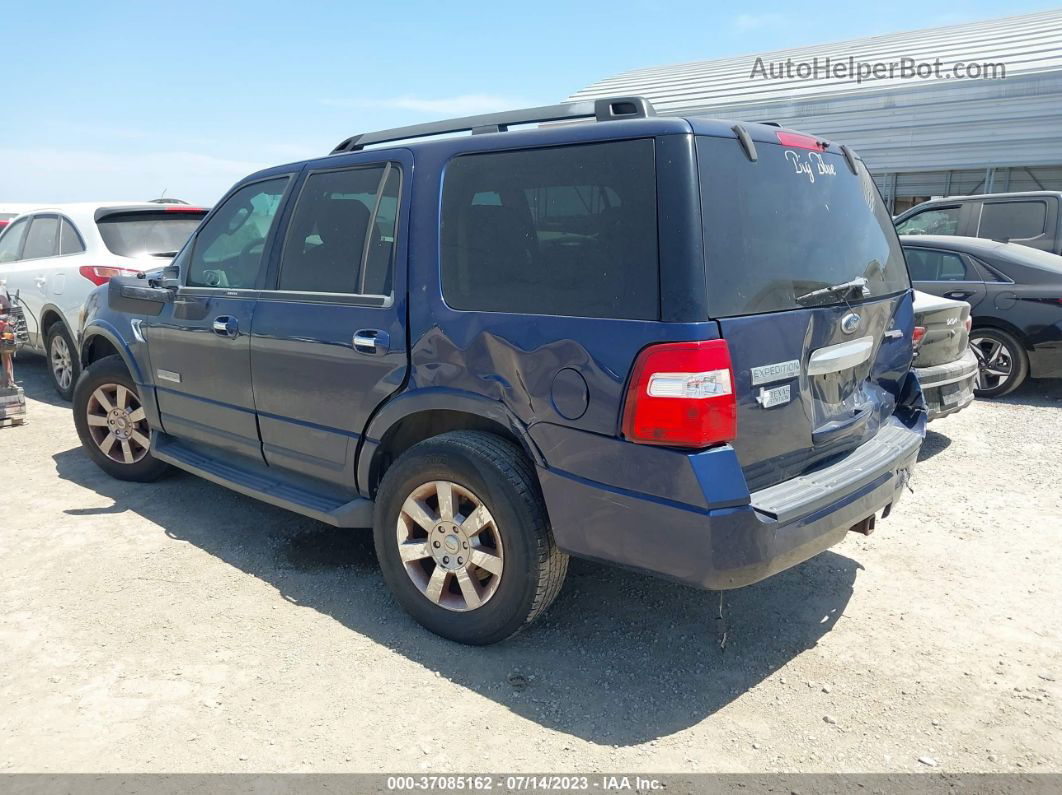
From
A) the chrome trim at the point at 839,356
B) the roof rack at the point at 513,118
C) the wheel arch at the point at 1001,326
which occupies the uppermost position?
the roof rack at the point at 513,118

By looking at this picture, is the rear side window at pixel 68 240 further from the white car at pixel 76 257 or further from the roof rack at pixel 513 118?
the roof rack at pixel 513 118

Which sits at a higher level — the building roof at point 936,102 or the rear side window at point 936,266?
the building roof at point 936,102

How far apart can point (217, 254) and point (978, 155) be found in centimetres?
1542

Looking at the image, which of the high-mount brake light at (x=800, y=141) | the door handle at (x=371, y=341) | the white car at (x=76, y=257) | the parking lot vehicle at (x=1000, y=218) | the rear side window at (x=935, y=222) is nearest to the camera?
the high-mount brake light at (x=800, y=141)

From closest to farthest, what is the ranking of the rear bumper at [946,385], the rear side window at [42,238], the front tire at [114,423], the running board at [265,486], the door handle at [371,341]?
the door handle at [371,341], the running board at [265,486], the front tire at [114,423], the rear bumper at [946,385], the rear side window at [42,238]

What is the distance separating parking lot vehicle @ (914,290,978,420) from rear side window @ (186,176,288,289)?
4061 mm

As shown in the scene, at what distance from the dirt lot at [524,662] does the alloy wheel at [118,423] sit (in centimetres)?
60

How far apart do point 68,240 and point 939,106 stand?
1549 cm

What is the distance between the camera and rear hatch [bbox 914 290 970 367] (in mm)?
5418

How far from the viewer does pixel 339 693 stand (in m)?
2.97

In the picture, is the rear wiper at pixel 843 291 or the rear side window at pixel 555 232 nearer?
the rear side window at pixel 555 232

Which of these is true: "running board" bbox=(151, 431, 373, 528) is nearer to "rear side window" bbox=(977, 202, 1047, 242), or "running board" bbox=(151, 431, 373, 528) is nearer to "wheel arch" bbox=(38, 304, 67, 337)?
"wheel arch" bbox=(38, 304, 67, 337)

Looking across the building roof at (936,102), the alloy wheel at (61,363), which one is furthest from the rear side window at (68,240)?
the building roof at (936,102)

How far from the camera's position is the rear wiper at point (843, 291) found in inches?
115
